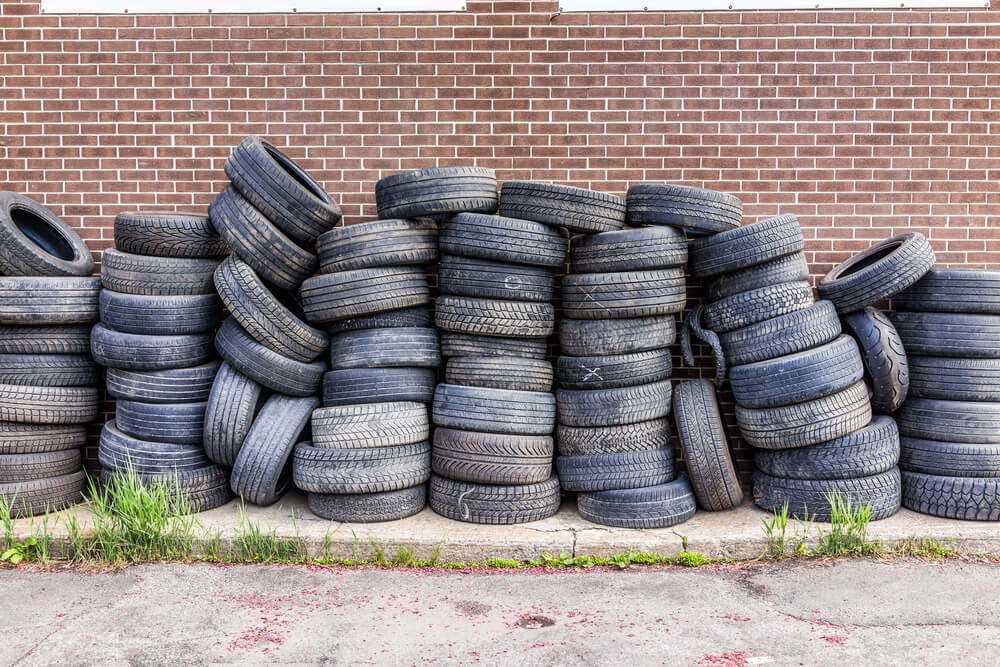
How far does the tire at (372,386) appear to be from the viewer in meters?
5.40

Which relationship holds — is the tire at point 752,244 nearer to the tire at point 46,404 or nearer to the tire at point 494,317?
the tire at point 494,317

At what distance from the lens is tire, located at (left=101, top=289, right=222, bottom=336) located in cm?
550

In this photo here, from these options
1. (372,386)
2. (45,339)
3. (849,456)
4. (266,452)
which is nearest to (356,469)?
(372,386)

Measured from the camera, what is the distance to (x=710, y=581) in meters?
4.64

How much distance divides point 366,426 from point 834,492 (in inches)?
136

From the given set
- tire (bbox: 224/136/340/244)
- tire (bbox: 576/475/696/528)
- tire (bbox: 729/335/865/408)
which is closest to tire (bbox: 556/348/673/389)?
tire (bbox: 729/335/865/408)

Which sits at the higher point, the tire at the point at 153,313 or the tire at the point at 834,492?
the tire at the point at 153,313

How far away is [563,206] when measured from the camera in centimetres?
536

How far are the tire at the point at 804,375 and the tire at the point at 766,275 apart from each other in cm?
58

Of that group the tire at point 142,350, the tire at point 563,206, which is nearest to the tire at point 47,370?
the tire at point 142,350

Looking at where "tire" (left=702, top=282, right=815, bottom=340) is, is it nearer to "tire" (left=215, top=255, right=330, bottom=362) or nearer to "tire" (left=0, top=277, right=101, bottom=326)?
"tire" (left=215, top=255, right=330, bottom=362)

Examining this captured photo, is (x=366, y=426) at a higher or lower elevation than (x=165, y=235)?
lower

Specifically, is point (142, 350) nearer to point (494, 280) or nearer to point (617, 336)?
point (494, 280)

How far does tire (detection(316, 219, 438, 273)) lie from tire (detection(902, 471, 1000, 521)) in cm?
414
